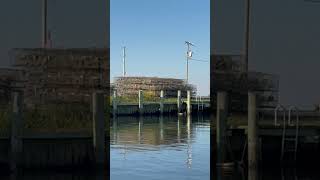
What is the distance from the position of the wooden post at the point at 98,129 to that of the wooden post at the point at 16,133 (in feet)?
6.65

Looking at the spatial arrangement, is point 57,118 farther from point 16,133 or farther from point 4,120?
point 4,120

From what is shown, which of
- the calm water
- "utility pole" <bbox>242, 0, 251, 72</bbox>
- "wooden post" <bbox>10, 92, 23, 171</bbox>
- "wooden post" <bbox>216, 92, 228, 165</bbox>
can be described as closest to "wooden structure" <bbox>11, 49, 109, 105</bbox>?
"wooden post" <bbox>10, 92, 23, 171</bbox>

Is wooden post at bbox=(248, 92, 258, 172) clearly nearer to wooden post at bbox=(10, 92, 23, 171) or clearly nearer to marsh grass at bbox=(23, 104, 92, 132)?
marsh grass at bbox=(23, 104, 92, 132)

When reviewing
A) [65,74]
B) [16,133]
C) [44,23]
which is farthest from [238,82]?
[16,133]

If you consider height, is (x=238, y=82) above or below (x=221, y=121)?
above

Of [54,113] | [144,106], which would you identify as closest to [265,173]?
[54,113]

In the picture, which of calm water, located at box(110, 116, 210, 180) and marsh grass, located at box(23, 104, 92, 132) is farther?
calm water, located at box(110, 116, 210, 180)

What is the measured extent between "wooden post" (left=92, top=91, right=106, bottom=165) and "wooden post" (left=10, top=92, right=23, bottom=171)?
6.65ft

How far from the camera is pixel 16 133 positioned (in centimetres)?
1580

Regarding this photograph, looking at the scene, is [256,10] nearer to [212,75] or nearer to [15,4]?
[212,75]

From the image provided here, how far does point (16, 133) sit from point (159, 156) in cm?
652

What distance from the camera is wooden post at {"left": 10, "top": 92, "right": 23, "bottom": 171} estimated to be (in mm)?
15711

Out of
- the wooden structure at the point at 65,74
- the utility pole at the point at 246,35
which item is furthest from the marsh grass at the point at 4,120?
the utility pole at the point at 246,35

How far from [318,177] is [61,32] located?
333 inches
